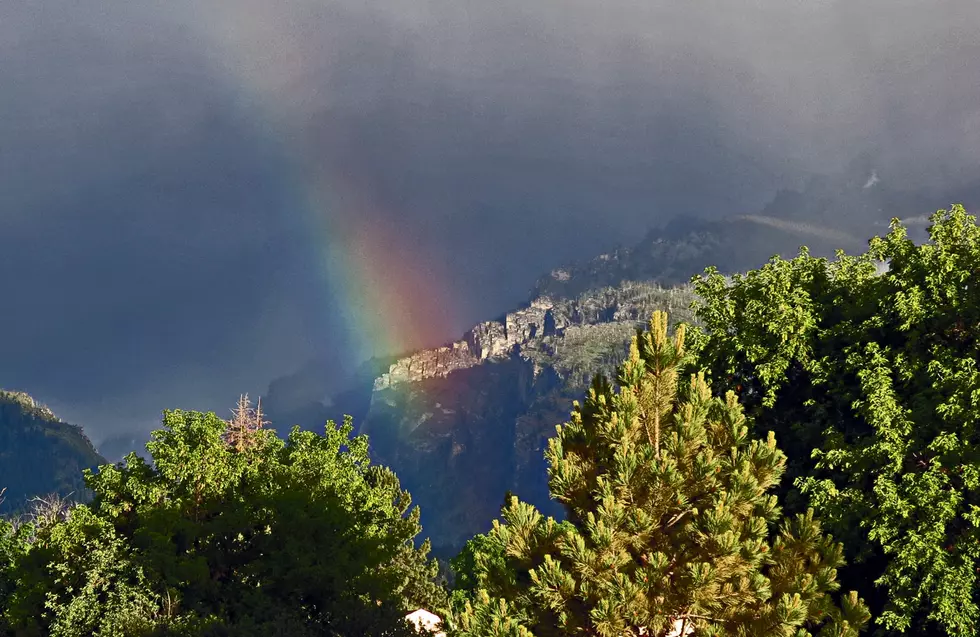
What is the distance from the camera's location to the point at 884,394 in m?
21.0

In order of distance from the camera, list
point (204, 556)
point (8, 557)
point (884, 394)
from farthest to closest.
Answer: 1. point (8, 557)
2. point (204, 556)
3. point (884, 394)

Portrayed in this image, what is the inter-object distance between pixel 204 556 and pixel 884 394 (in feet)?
94.2

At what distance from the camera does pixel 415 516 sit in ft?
207

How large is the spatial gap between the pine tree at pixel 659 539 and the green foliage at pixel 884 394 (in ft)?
16.6

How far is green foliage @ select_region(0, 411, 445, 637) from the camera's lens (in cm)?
2847

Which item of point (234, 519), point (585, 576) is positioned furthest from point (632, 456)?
point (234, 519)

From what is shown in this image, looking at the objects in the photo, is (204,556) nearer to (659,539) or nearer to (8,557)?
(8,557)

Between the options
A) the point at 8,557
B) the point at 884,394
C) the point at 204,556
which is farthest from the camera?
the point at 8,557

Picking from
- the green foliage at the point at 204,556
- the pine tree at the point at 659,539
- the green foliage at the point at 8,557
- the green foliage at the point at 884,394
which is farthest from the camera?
the green foliage at the point at 8,557

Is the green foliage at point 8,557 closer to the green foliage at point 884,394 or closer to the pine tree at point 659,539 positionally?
the pine tree at point 659,539

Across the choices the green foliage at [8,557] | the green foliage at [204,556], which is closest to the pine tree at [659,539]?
the green foliage at [204,556]

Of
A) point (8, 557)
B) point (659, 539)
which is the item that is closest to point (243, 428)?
point (8, 557)

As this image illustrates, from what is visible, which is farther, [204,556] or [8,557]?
[8,557]

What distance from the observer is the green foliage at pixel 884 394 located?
63.5 ft
